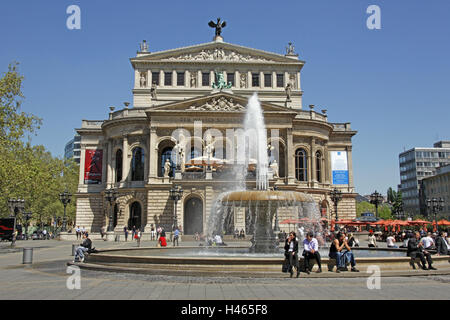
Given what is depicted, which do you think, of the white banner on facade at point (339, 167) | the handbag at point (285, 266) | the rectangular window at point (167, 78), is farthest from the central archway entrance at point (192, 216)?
the handbag at point (285, 266)

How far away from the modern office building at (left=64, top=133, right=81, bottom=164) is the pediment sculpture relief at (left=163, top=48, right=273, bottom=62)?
73150 mm

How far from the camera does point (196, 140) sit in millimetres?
44219

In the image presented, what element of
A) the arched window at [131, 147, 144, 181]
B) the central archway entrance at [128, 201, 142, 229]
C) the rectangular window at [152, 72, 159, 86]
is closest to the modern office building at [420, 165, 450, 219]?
the rectangular window at [152, 72, 159, 86]

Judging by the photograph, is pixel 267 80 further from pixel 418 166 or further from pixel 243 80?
pixel 418 166

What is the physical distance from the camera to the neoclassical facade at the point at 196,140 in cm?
4241

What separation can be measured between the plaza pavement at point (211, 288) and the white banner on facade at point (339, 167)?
127 ft

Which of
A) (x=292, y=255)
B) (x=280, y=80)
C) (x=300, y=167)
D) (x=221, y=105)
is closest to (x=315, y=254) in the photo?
(x=292, y=255)

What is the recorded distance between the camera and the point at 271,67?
2144 inches

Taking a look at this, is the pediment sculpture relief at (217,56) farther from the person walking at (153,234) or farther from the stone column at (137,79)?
the person walking at (153,234)

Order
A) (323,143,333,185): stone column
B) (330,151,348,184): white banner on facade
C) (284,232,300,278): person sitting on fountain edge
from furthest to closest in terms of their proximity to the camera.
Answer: (330,151,348,184): white banner on facade → (323,143,333,185): stone column → (284,232,300,278): person sitting on fountain edge

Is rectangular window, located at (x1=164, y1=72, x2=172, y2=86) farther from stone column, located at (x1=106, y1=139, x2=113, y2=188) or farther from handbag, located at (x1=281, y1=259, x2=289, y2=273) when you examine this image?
handbag, located at (x1=281, y1=259, x2=289, y2=273)

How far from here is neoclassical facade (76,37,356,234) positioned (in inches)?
1670
